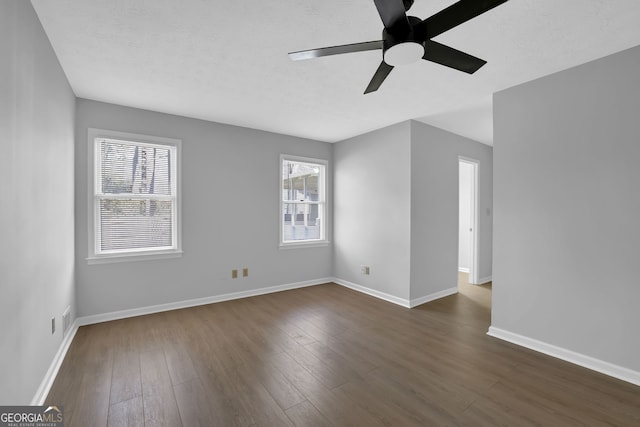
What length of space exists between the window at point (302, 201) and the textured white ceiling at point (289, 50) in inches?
55.3

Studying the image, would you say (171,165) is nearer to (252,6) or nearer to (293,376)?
(252,6)

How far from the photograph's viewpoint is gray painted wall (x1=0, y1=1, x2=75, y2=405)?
57.2 inches

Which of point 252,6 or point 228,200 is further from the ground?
point 252,6

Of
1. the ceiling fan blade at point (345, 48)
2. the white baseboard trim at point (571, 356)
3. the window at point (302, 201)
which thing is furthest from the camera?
the window at point (302, 201)

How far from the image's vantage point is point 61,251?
2531 millimetres

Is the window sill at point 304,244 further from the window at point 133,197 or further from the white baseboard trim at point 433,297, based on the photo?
the white baseboard trim at point 433,297

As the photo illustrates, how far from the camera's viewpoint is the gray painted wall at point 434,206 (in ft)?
12.8

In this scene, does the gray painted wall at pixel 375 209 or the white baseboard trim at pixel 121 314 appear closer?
the white baseboard trim at pixel 121 314

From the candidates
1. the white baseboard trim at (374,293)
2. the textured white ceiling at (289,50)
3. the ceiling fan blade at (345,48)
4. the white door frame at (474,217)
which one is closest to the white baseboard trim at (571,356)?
the white baseboard trim at (374,293)

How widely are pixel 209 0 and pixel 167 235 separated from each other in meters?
2.95

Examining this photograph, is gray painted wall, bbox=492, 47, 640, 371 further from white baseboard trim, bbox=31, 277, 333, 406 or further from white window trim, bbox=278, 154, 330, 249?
→ white baseboard trim, bbox=31, 277, 333, 406

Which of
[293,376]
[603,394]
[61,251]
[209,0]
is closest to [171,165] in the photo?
[61,251]

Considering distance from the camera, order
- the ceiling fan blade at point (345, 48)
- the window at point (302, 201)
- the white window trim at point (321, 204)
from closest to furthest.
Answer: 1. the ceiling fan blade at point (345, 48)
2. the white window trim at point (321, 204)
3. the window at point (302, 201)

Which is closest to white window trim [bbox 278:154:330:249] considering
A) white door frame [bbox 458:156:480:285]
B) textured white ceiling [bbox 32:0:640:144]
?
textured white ceiling [bbox 32:0:640:144]
